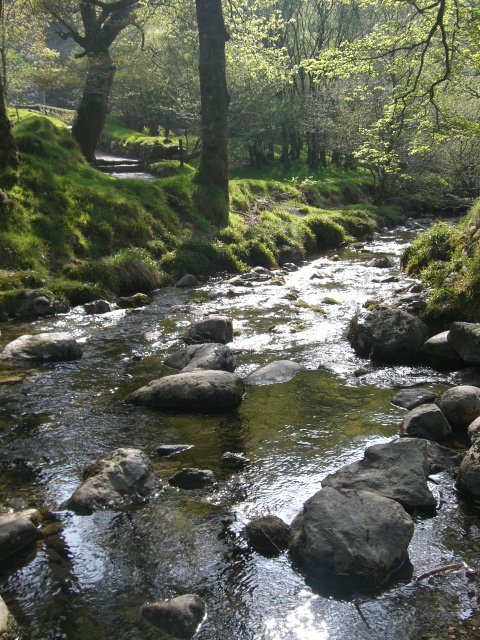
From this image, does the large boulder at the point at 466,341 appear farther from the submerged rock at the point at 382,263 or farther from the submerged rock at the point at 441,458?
the submerged rock at the point at 382,263

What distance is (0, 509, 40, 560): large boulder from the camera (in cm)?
444

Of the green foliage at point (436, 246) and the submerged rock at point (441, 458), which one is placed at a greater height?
the green foliage at point (436, 246)

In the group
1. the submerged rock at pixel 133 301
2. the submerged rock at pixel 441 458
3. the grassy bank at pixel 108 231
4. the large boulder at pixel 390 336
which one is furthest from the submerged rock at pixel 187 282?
the submerged rock at pixel 441 458

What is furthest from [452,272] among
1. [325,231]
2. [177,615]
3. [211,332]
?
[325,231]

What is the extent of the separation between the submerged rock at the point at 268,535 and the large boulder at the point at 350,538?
0.30 feet

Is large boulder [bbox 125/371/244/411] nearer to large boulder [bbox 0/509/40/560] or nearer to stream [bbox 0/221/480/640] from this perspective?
stream [bbox 0/221/480/640]

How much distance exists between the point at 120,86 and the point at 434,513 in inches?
1264

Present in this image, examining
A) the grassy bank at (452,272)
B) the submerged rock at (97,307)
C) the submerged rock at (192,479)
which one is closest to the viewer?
the submerged rock at (192,479)

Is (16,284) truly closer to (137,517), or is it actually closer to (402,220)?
(137,517)

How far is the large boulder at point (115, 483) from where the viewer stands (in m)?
5.16

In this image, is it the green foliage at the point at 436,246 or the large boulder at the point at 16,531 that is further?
the green foliage at the point at 436,246

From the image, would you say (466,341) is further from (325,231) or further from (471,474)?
(325,231)

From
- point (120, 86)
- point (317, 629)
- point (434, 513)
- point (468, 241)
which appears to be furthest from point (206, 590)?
point (120, 86)

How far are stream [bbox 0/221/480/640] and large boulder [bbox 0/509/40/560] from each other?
14 cm
